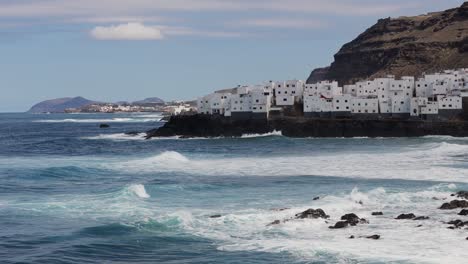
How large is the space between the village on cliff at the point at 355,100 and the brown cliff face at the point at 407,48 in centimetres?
3490

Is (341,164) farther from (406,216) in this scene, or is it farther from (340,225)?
(340,225)

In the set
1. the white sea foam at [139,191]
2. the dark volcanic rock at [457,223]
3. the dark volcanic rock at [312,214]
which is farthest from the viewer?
the white sea foam at [139,191]

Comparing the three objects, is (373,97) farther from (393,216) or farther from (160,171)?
(393,216)

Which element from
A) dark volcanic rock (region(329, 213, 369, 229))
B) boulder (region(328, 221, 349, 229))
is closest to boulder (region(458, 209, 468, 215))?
dark volcanic rock (region(329, 213, 369, 229))

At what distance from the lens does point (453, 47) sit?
5157 inches

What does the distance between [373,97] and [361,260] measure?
227 ft

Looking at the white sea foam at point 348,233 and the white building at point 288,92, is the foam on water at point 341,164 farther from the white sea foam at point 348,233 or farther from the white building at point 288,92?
the white building at point 288,92

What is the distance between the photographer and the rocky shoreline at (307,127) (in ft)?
258

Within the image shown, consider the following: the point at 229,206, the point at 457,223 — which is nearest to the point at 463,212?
the point at 457,223

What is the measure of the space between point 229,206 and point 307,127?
5373cm

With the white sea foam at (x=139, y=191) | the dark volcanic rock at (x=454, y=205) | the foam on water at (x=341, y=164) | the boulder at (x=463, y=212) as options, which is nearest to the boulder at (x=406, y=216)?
the boulder at (x=463, y=212)

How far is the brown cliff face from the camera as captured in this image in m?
130

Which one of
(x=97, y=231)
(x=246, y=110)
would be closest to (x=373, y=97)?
(x=246, y=110)

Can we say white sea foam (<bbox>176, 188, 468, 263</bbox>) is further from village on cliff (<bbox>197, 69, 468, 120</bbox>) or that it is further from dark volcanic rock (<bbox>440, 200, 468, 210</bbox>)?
village on cliff (<bbox>197, 69, 468, 120</bbox>)
